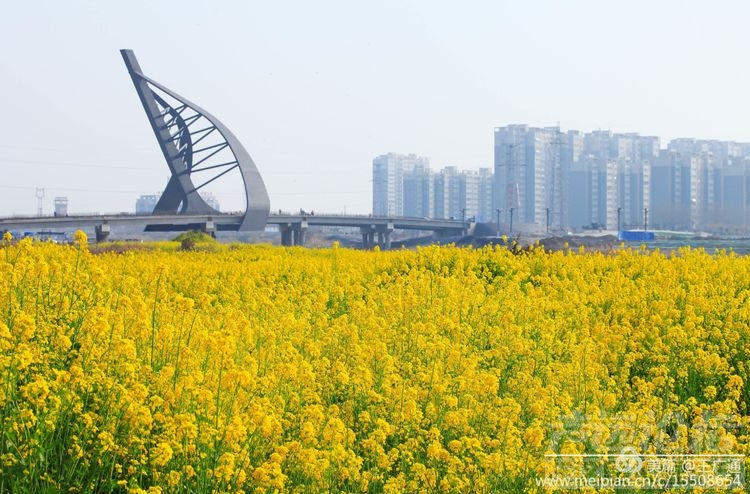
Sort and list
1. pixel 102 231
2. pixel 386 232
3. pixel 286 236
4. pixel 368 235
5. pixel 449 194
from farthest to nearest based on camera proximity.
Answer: pixel 449 194, pixel 368 235, pixel 386 232, pixel 286 236, pixel 102 231

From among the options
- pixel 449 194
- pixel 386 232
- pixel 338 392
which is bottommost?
pixel 338 392

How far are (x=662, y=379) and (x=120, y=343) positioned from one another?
3.37 meters

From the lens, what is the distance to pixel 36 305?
6.51 metres

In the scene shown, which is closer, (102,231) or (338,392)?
(338,392)

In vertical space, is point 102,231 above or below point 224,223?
below

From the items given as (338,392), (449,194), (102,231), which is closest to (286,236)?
(102,231)

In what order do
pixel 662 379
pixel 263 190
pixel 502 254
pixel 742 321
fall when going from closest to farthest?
1. pixel 662 379
2. pixel 742 321
3. pixel 502 254
4. pixel 263 190

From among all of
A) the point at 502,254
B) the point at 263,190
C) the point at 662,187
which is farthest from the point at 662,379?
the point at 662,187

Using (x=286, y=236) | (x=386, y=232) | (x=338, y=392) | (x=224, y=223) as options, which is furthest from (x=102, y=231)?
(x=338, y=392)

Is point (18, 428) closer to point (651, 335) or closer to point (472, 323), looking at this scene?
point (472, 323)

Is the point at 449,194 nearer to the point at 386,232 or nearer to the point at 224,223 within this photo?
the point at 386,232

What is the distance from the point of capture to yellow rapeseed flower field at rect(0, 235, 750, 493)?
465 centimetres

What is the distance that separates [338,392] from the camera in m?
5.91

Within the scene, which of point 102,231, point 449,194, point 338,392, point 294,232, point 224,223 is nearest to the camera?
point 338,392
